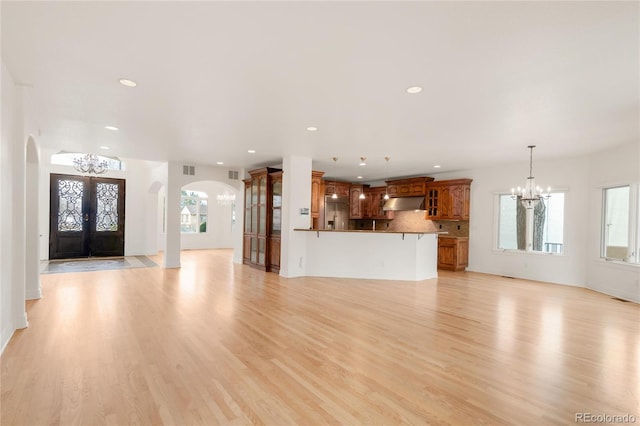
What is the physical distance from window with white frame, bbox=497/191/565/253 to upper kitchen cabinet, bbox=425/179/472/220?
0.84m

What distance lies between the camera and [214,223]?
13984mm

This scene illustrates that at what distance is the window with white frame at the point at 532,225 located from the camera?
24.3 feet

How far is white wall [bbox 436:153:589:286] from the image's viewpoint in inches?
275

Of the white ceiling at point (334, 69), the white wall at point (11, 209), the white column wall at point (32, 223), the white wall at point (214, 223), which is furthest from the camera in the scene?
the white wall at point (214, 223)

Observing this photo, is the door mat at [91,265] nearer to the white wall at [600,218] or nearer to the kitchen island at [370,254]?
the kitchen island at [370,254]

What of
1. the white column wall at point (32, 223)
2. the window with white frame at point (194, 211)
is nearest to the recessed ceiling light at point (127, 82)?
the white column wall at point (32, 223)

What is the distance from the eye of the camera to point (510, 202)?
27.0 feet

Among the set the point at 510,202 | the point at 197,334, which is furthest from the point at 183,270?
the point at 510,202

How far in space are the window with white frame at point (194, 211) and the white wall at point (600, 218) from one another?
12604 millimetres

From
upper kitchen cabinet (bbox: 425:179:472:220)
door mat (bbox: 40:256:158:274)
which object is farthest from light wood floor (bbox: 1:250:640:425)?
upper kitchen cabinet (bbox: 425:179:472:220)

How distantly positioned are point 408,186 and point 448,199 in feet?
4.21

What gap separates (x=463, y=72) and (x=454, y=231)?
23.0 ft

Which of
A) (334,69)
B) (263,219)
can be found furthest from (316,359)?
(263,219)

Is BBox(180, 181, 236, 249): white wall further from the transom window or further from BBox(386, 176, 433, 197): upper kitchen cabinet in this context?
BBox(386, 176, 433, 197): upper kitchen cabinet
